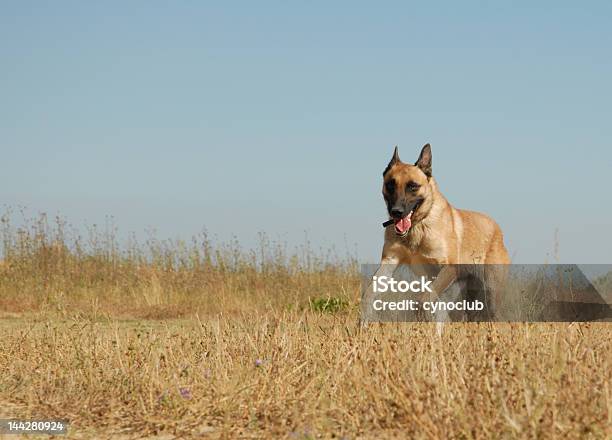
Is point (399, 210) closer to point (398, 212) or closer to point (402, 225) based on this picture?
point (398, 212)

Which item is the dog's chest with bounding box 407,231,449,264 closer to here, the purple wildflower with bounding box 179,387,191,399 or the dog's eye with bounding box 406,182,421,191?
the dog's eye with bounding box 406,182,421,191

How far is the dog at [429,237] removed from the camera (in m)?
8.68

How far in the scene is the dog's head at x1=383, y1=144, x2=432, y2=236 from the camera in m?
8.69

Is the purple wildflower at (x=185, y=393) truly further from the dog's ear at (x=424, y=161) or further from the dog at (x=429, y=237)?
the dog's ear at (x=424, y=161)

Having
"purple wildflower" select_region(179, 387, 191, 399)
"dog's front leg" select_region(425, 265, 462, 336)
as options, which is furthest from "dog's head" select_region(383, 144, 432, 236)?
"purple wildflower" select_region(179, 387, 191, 399)

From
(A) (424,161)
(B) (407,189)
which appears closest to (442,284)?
(B) (407,189)

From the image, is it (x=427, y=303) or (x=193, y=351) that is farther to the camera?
(x=427, y=303)

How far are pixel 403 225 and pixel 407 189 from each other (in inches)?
17.6

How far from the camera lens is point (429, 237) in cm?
888

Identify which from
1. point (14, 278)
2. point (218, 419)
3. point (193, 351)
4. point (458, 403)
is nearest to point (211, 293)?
point (14, 278)

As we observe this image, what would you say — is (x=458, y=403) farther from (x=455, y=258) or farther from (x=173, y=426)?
(x=455, y=258)

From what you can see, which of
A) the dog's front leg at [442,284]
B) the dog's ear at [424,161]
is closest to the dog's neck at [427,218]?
the dog's ear at [424,161]

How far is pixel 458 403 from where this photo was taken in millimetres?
4363

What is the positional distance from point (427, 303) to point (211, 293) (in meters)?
7.46
